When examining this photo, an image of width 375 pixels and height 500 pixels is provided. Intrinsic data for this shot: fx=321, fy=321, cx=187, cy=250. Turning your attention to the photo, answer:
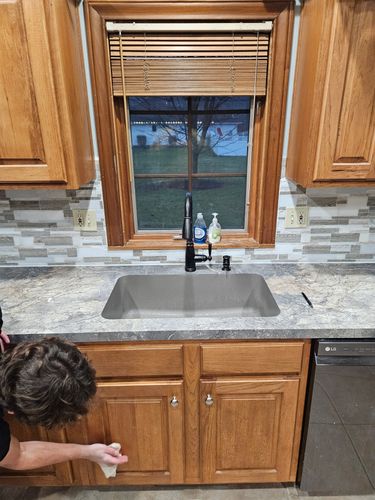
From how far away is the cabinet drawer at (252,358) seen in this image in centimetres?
122

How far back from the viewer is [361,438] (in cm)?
134

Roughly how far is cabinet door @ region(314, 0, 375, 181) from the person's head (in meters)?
1.14

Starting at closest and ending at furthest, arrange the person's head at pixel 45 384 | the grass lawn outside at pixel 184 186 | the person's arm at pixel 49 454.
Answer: the person's head at pixel 45 384 < the person's arm at pixel 49 454 < the grass lawn outside at pixel 184 186

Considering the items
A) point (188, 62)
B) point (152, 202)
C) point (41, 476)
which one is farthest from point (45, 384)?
point (188, 62)

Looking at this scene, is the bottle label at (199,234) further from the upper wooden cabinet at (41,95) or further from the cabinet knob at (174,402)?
the cabinet knob at (174,402)

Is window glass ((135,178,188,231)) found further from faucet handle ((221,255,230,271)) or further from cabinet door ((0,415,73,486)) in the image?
cabinet door ((0,415,73,486))

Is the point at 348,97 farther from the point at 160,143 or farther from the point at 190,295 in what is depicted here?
the point at 190,295

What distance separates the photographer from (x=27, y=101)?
117 centimetres

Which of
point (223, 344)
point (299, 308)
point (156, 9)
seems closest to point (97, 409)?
point (223, 344)

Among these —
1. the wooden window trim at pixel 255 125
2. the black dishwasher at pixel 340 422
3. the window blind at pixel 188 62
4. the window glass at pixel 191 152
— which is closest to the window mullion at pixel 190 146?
the window glass at pixel 191 152

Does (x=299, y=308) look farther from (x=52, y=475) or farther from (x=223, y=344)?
(x=52, y=475)

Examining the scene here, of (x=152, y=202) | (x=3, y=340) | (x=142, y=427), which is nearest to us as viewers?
(x=3, y=340)

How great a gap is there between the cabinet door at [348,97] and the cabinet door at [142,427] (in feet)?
3.61

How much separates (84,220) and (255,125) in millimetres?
980
